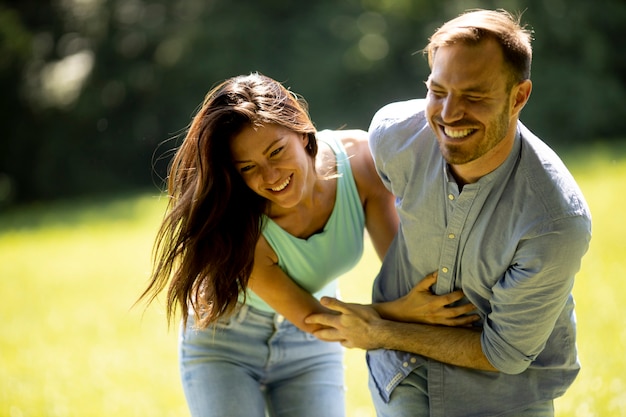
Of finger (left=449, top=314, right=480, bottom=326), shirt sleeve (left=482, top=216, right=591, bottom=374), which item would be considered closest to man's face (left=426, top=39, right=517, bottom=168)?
shirt sleeve (left=482, top=216, right=591, bottom=374)

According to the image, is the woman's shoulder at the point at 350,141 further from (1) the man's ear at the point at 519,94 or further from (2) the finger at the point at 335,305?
(1) the man's ear at the point at 519,94

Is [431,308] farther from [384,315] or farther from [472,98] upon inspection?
[472,98]

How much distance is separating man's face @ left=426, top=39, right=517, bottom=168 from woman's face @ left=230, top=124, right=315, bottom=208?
0.64m

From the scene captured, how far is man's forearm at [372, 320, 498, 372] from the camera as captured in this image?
9.32ft

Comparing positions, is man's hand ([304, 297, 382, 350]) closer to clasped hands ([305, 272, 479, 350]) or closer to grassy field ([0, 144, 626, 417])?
clasped hands ([305, 272, 479, 350])

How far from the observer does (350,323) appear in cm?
307

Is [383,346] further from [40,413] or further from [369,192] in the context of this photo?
[40,413]

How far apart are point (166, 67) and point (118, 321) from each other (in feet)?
22.0

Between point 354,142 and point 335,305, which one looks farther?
point 354,142

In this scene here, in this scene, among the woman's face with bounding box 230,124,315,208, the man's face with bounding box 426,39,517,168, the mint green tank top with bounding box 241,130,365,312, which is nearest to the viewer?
the man's face with bounding box 426,39,517,168

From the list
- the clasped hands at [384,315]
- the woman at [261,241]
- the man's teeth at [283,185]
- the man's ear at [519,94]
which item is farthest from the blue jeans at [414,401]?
the man's ear at [519,94]

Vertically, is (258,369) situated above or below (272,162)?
below

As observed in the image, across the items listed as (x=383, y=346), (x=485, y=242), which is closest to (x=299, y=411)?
(x=383, y=346)

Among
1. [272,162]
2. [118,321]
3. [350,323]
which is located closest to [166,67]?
[118,321]
